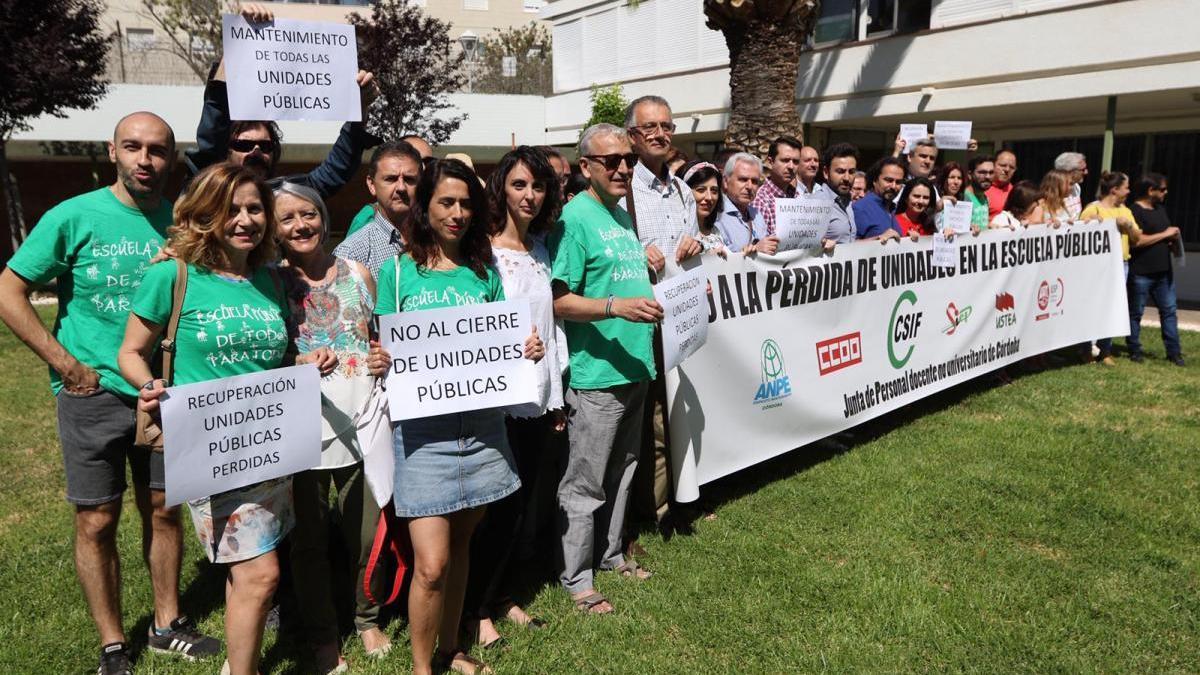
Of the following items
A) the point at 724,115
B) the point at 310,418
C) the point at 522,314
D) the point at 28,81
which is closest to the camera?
the point at 310,418

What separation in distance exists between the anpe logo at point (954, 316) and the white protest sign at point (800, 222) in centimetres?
214

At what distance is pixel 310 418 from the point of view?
2842 millimetres

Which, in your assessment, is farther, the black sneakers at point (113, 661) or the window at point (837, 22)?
the window at point (837, 22)

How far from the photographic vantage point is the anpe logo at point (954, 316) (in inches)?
→ 281

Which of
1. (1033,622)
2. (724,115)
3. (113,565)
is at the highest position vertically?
(724,115)

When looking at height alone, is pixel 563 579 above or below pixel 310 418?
below

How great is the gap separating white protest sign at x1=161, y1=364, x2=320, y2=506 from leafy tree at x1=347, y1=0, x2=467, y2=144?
63.5 feet

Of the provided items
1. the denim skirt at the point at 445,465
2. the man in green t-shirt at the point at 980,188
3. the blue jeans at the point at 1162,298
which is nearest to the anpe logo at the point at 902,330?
the man in green t-shirt at the point at 980,188

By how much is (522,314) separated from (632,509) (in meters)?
2.16

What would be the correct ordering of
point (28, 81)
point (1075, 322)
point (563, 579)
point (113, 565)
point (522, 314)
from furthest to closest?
1. point (28, 81)
2. point (1075, 322)
3. point (563, 579)
4. point (113, 565)
5. point (522, 314)

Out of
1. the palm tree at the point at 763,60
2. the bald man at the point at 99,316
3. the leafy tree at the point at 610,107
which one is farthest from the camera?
the leafy tree at the point at 610,107

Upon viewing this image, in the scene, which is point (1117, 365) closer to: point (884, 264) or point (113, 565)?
point (884, 264)

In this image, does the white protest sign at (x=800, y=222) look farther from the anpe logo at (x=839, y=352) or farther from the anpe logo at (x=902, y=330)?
the anpe logo at (x=902, y=330)

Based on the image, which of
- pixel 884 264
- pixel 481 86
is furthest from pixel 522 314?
pixel 481 86
